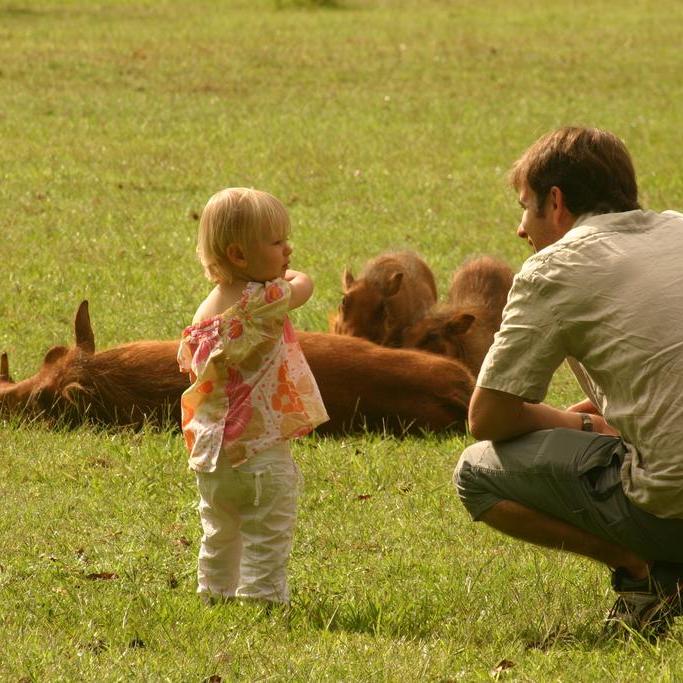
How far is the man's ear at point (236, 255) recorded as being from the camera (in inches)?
177

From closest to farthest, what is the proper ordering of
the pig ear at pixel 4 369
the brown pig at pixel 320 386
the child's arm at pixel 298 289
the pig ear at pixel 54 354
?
1. the child's arm at pixel 298 289
2. the brown pig at pixel 320 386
3. the pig ear at pixel 54 354
4. the pig ear at pixel 4 369

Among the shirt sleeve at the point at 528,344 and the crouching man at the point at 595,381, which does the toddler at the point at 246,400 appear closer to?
the crouching man at the point at 595,381

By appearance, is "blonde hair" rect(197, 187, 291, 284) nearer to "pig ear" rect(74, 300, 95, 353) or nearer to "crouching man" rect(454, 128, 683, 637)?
"crouching man" rect(454, 128, 683, 637)

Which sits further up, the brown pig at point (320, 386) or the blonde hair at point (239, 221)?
the blonde hair at point (239, 221)

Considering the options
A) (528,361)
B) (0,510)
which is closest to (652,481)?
(528,361)

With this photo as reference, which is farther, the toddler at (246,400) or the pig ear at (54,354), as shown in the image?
the pig ear at (54,354)

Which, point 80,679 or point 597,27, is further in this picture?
point 597,27

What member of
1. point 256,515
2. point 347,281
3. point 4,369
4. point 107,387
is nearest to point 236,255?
point 256,515

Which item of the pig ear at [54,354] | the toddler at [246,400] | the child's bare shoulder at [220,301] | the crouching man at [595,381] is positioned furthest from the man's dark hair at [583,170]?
the pig ear at [54,354]

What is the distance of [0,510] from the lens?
5.62m

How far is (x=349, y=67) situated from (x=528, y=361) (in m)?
15.2

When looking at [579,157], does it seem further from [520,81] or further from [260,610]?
[520,81]

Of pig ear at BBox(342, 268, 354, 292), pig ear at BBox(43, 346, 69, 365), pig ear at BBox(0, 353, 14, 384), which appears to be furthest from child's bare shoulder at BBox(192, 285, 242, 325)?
pig ear at BBox(342, 268, 354, 292)

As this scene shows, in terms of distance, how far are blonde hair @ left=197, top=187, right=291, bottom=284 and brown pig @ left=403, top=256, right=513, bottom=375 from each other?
3.09 metres
